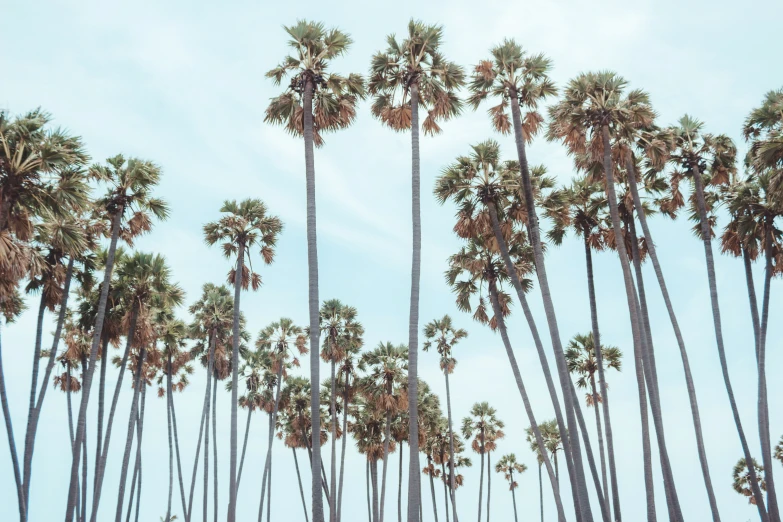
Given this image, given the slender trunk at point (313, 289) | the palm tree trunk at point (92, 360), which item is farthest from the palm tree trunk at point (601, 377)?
the palm tree trunk at point (92, 360)

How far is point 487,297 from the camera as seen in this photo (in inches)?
1140

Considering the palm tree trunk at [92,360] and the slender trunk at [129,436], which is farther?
the slender trunk at [129,436]

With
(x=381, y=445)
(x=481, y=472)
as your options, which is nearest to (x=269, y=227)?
(x=381, y=445)

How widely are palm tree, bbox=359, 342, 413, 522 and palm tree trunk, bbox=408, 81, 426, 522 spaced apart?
804 inches

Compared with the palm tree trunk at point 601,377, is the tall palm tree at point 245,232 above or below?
above

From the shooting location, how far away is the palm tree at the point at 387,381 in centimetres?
3894

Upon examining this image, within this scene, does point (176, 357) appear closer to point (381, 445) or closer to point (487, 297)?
point (381, 445)

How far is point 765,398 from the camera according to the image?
2220 cm

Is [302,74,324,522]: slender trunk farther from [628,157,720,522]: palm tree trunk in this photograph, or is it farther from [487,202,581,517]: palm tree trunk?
[628,157,720,522]: palm tree trunk

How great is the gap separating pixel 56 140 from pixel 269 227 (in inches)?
517

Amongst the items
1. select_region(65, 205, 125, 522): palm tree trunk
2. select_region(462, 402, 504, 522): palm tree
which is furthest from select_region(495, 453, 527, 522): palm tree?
select_region(65, 205, 125, 522): palm tree trunk

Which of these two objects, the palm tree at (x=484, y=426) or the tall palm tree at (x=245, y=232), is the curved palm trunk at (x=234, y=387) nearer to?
the tall palm tree at (x=245, y=232)

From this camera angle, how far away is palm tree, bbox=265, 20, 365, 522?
18.5 meters

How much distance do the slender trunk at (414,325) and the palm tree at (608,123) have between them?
19.3ft
